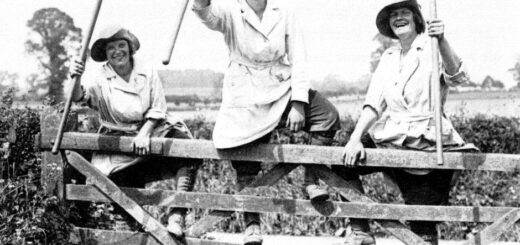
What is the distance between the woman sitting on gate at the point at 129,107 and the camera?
6.32 meters

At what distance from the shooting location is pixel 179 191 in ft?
20.4

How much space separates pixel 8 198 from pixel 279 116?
→ 2.28 metres

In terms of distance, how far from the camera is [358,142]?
5.94 metres

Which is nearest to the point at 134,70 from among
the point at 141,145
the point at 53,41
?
the point at 141,145

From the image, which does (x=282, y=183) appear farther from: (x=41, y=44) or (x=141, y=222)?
(x=41, y=44)

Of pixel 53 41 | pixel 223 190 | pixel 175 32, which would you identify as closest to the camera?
pixel 175 32

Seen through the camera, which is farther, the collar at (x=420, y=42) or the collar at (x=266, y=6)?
the collar at (x=266, y=6)

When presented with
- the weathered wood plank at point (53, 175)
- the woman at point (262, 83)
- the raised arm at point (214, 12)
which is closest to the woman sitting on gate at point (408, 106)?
the woman at point (262, 83)

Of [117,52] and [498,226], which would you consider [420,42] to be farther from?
[117,52]

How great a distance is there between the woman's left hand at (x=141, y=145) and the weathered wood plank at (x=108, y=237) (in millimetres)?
701

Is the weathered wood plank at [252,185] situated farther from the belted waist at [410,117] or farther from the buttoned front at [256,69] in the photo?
the belted waist at [410,117]

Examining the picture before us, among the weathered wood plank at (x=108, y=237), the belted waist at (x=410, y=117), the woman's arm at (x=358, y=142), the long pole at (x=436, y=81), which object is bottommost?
the weathered wood plank at (x=108, y=237)

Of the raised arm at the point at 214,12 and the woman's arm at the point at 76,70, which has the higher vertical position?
the raised arm at the point at 214,12

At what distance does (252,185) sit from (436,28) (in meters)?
1.85
